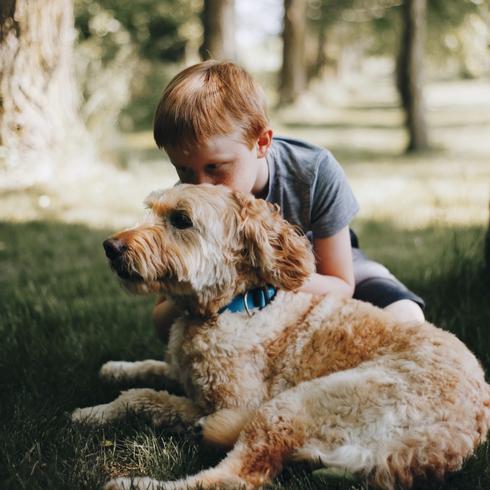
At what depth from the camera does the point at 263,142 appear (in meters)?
2.98

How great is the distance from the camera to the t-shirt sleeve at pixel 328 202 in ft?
10.5

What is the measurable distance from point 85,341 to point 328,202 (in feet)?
5.68

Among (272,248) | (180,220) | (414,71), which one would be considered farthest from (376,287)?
(414,71)

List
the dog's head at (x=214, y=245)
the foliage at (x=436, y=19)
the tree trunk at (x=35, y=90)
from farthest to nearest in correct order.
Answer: the foliage at (x=436, y=19)
the tree trunk at (x=35, y=90)
the dog's head at (x=214, y=245)

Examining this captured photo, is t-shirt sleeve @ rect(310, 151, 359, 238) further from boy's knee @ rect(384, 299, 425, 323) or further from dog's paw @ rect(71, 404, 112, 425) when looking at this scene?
dog's paw @ rect(71, 404, 112, 425)

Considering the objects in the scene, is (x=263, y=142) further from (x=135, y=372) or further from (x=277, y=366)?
(x=135, y=372)

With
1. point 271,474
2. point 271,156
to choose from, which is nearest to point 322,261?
point 271,156

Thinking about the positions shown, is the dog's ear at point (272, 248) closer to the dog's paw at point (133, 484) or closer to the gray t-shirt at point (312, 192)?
the gray t-shirt at point (312, 192)

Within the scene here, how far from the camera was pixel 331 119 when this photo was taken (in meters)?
20.9

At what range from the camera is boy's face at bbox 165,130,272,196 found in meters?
2.78

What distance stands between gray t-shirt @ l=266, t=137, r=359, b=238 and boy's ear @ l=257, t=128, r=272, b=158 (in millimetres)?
217

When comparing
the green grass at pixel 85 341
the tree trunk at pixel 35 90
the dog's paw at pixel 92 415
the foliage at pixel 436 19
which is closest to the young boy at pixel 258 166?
the green grass at pixel 85 341

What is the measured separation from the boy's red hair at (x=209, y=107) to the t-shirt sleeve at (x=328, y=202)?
0.51m

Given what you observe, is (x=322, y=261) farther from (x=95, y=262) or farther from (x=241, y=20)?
(x=241, y=20)
